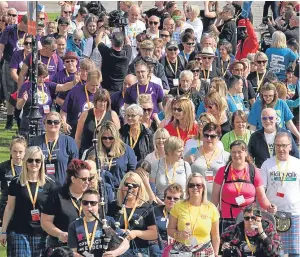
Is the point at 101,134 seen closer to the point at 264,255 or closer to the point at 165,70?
the point at 264,255

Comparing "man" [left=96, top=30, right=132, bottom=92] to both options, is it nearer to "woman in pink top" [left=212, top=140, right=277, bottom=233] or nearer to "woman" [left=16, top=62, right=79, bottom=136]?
"woman" [left=16, top=62, right=79, bottom=136]

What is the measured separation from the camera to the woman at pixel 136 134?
1599cm

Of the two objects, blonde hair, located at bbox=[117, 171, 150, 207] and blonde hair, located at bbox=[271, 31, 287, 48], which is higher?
blonde hair, located at bbox=[271, 31, 287, 48]

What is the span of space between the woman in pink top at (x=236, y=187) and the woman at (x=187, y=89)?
371 centimetres

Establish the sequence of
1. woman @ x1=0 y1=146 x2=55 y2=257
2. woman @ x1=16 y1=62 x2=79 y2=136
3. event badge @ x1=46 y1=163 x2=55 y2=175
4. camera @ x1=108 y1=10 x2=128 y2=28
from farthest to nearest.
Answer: camera @ x1=108 y1=10 x2=128 y2=28, woman @ x1=16 y1=62 x2=79 y2=136, event badge @ x1=46 y1=163 x2=55 y2=175, woman @ x1=0 y1=146 x2=55 y2=257

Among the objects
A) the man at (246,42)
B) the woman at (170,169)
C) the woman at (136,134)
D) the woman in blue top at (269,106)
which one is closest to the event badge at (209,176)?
the woman at (170,169)

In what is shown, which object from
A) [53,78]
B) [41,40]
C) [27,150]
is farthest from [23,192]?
[41,40]

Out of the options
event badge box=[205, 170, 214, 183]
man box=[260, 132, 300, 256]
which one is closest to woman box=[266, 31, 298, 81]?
event badge box=[205, 170, 214, 183]

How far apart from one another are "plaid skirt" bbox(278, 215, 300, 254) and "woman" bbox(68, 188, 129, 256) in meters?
2.46

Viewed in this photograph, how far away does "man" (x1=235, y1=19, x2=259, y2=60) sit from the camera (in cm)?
2381

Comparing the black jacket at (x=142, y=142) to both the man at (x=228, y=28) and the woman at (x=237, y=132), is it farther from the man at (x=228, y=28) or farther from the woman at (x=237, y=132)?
the man at (x=228, y=28)

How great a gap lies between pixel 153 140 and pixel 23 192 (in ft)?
7.41

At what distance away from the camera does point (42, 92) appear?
18.7 m

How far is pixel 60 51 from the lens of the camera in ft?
69.2
